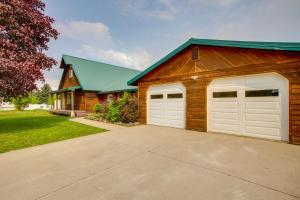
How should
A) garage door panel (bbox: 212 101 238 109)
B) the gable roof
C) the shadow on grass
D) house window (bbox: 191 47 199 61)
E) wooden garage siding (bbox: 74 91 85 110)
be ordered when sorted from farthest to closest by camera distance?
wooden garage siding (bbox: 74 91 85 110)
the shadow on grass
house window (bbox: 191 47 199 61)
garage door panel (bbox: 212 101 238 109)
the gable roof

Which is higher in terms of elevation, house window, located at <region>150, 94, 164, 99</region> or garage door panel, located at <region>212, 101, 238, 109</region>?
house window, located at <region>150, 94, 164, 99</region>

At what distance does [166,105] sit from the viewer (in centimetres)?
957

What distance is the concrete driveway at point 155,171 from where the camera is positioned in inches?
111

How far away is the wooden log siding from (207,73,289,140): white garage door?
227mm

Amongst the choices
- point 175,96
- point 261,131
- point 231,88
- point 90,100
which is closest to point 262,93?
point 231,88

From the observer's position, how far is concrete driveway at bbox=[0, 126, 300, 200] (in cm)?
281

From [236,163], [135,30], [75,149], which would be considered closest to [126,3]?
[135,30]

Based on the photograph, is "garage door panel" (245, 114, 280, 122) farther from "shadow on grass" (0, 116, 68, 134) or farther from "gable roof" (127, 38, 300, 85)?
"shadow on grass" (0, 116, 68, 134)

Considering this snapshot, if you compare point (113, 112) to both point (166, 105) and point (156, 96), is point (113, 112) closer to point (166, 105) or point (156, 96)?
point (156, 96)

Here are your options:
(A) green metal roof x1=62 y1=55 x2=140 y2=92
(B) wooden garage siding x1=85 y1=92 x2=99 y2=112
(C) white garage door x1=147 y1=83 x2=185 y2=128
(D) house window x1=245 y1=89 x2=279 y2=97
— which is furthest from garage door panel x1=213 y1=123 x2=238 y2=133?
(B) wooden garage siding x1=85 y1=92 x2=99 y2=112

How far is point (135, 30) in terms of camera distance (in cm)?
1354

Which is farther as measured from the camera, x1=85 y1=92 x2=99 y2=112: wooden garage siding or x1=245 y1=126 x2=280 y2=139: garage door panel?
x1=85 y1=92 x2=99 y2=112: wooden garage siding

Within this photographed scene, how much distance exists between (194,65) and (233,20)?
480cm

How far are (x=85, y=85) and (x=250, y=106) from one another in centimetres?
1515
